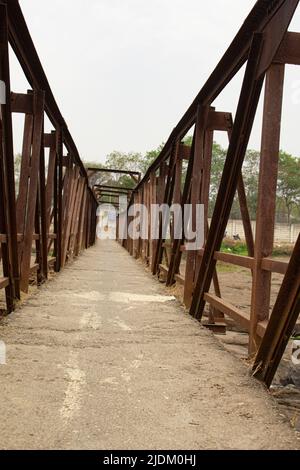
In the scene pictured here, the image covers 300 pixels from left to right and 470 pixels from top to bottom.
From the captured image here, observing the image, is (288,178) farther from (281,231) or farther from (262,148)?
(262,148)

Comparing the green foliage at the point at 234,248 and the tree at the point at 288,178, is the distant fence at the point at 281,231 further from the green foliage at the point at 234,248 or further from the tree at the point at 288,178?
the green foliage at the point at 234,248

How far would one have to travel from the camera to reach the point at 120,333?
4082 mm

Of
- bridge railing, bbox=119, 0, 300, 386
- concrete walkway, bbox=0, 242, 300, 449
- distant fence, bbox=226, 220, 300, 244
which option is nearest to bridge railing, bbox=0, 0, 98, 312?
concrete walkway, bbox=0, 242, 300, 449

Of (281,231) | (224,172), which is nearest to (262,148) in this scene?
(224,172)

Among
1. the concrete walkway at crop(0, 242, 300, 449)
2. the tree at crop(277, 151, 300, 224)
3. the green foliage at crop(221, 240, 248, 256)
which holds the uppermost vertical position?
the tree at crop(277, 151, 300, 224)

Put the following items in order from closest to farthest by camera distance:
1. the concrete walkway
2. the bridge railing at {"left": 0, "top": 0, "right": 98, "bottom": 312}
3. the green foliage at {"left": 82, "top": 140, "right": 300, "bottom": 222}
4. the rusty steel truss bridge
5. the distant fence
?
the concrete walkway → the rusty steel truss bridge → the bridge railing at {"left": 0, "top": 0, "right": 98, "bottom": 312} → the distant fence → the green foliage at {"left": 82, "top": 140, "right": 300, "bottom": 222}

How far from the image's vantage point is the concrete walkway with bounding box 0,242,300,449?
2041 millimetres

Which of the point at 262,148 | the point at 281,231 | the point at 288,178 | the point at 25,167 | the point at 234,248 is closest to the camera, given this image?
the point at 262,148

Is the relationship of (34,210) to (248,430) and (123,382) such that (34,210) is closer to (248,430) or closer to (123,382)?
(123,382)

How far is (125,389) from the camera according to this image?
8.71 ft

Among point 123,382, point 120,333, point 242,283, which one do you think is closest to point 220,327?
point 120,333

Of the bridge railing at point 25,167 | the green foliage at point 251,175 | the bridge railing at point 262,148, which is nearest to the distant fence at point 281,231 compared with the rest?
the green foliage at point 251,175

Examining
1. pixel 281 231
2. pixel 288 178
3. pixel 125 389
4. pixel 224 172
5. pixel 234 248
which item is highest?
pixel 288 178

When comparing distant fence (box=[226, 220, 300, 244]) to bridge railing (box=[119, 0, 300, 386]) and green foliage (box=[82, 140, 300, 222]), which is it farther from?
bridge railing (box=[119, 0, 300, 386])
